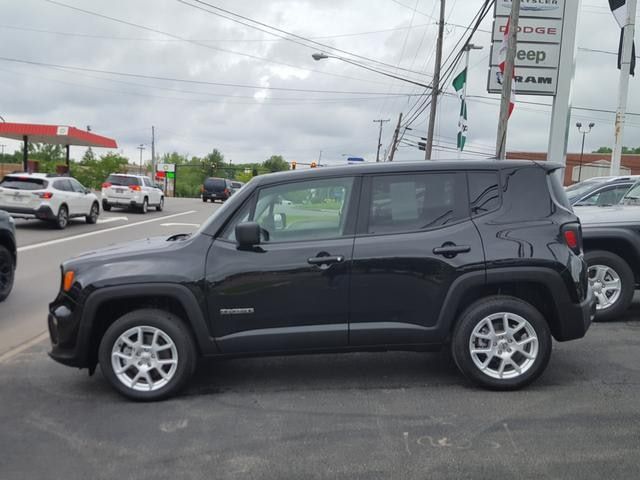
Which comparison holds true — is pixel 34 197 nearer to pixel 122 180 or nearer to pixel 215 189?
pixel 122 180

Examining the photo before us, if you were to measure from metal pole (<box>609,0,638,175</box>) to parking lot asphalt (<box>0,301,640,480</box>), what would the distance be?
13.5 metres

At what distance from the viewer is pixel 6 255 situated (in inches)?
330

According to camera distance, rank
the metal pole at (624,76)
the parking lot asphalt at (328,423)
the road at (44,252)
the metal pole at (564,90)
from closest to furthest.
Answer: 1. the parking lot asphalt at (328,423)
2. the road at (44,252)
3. the metal pole at (624,76)
4. the metal pole at (564,90)

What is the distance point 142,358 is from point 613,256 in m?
5.17

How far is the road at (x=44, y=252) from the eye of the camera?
7.13 m

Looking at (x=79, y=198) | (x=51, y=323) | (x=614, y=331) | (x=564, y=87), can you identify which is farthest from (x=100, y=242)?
(x=564, y=87)

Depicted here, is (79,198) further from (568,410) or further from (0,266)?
(568,410)

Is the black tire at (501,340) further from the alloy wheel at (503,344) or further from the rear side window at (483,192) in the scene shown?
the rear side window at (483,192)

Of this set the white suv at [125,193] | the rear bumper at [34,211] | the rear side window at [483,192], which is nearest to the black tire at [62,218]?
the rear bumper at [34,211]

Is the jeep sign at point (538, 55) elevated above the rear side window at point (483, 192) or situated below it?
above

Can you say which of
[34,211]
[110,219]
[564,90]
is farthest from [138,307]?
[110,219]

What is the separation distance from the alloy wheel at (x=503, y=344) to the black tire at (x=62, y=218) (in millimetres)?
16436

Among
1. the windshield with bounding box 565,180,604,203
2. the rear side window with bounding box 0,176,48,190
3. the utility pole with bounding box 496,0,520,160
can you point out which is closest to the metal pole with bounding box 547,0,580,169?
the utility pole with bounding box 496,0,520,160

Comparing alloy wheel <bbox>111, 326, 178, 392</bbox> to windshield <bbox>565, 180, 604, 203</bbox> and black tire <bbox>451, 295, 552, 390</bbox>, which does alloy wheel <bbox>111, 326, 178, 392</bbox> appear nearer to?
black tire <bbox>451, 295, 552, 390</bbox>
